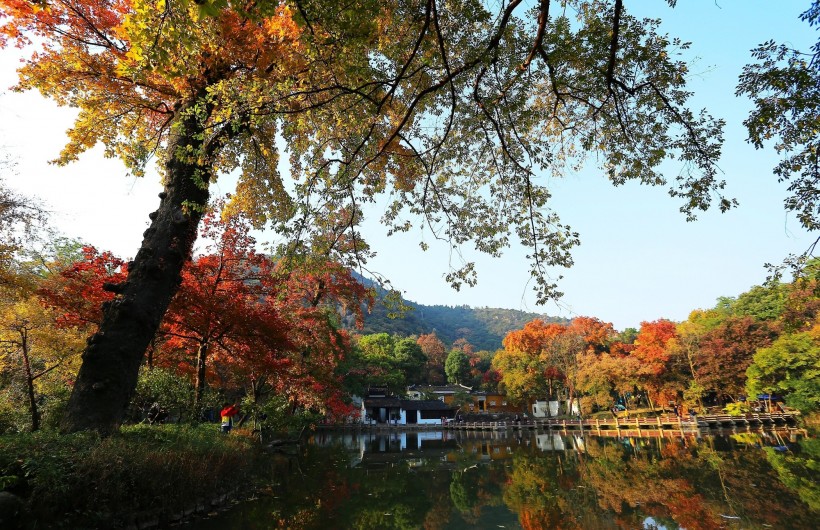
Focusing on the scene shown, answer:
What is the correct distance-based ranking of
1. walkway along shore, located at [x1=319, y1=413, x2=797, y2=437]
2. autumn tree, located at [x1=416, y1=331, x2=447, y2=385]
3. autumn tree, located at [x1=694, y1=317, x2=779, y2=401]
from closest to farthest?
walkway along shore, located at [x1=319, y1=413, x2=797, y2=437], autumn tree, located at [x1=694, y1=317, x2=779, y2=401], autumn tree, located at [x1=416, y1=331, x2=447, y2=385]

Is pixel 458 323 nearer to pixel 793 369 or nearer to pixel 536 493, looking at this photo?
pixel 793 369

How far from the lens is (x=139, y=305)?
19.7 ft

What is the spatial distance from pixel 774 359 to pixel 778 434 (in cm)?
441

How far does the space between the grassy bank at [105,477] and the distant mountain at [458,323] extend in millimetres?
70026

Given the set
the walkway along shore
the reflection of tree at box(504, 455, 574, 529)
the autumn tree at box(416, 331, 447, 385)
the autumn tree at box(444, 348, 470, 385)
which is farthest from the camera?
the autumn tree at box(416, 331, 447, 385)

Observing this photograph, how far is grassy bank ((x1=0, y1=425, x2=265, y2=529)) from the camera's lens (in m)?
3.97

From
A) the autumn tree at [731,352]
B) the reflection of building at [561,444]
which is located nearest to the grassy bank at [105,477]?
the reflection of building at [561,444]

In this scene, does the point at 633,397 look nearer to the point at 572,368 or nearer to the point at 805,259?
the point at 572,368

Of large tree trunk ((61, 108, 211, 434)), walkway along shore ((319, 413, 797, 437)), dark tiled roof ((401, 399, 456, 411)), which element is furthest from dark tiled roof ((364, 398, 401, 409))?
large tree trunk ((61, 108, 211, 434))

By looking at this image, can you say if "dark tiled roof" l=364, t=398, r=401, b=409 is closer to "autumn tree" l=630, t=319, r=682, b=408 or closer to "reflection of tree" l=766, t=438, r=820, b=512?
"autumn tree" l=630, t=319, r=682, b=408

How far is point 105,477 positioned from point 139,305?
7.97ft

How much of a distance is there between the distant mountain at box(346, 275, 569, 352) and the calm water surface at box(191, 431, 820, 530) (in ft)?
212

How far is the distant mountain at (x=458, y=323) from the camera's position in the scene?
84.0 meters

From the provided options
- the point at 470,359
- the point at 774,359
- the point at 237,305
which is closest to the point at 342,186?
the point at 237,305
